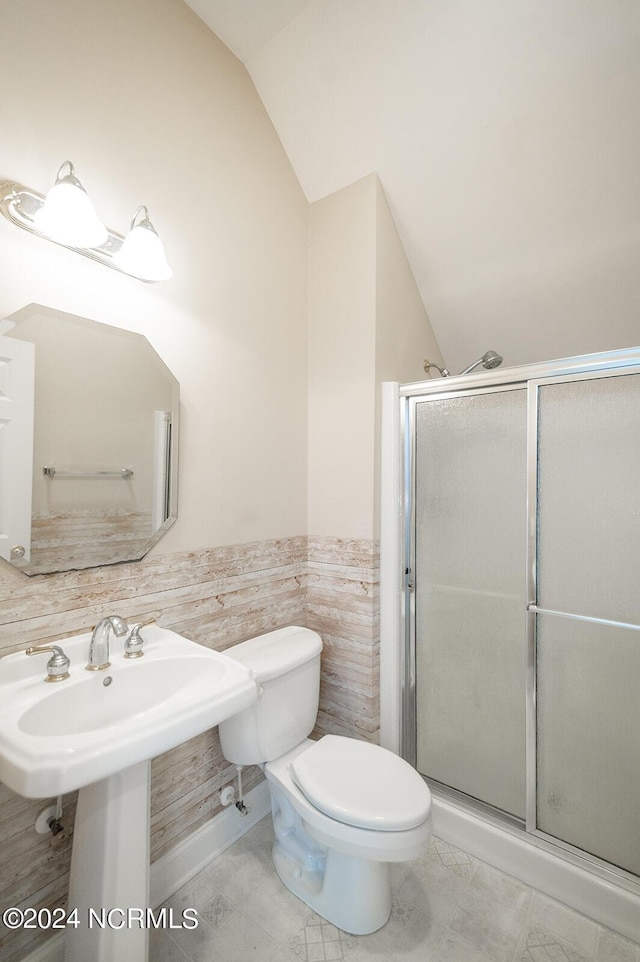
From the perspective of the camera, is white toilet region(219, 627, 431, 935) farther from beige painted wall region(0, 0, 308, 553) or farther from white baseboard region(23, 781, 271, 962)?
beige painted wall region(0, 0, 308, 553)

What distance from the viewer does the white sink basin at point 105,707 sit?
73 centimetres

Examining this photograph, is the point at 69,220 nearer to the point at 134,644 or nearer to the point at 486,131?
the point at 134,644

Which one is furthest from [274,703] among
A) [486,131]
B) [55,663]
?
[486,131]

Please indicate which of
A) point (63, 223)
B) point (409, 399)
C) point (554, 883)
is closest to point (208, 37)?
point (63, 223)

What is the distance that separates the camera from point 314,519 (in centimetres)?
192

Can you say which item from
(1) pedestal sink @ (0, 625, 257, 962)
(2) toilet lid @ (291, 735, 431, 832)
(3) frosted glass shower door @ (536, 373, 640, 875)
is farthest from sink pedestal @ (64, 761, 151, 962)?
(3) frosted glass shower door @ (536, 373, 640, 875)

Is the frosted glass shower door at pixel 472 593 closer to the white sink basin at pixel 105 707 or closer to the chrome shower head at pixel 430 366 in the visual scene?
the chrome shower head at pixel 430 366

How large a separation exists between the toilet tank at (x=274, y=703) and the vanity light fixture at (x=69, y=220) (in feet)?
4.23

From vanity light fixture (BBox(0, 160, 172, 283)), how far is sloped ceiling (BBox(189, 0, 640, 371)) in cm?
98

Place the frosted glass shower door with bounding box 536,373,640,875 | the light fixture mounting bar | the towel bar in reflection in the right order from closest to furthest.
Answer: the light fixture mounting bar
the towel bar in reflection
the frosted glass shower door with bounding box 536,373,640,875

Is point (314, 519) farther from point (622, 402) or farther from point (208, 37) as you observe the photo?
point (208, 37)

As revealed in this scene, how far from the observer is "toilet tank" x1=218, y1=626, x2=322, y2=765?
140cm

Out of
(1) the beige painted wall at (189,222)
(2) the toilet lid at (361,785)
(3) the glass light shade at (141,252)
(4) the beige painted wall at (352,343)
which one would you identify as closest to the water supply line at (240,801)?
(2) the toilet lid at (361,785)

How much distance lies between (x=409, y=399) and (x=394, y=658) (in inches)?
41.9
